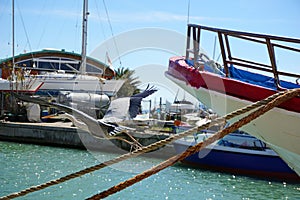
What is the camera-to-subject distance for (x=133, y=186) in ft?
41.4

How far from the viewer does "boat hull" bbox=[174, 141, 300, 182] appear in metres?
15.7

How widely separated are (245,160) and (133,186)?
5192 millimetres

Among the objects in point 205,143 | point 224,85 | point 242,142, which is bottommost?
point 242,142

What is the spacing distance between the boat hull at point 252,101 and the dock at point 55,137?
50.5 feet

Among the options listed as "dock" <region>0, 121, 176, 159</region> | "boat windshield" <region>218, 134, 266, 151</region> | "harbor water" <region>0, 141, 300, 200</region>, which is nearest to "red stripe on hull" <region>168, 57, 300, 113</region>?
"harbor water" <region>0, 141, 300, 200</region>

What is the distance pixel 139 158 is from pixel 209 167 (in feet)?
11.6

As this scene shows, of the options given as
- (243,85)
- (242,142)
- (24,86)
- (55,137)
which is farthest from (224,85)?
(24,86)

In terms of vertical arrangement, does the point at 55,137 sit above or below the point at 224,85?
below

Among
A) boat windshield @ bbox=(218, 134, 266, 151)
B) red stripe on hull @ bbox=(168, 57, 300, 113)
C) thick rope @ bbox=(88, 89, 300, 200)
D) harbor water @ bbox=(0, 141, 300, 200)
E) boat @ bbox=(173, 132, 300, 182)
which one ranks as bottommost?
harbor water @ bbox=(0, 141, 300, 200)

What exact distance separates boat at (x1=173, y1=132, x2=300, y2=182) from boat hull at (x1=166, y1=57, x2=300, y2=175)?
33.0ft

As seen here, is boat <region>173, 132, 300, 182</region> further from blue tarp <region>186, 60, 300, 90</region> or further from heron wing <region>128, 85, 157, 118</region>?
blue tarp <region>186, 60, 300, 90</region>

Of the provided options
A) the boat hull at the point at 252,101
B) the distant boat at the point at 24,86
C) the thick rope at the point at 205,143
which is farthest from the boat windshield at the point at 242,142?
the distant boat at the point at 24,86

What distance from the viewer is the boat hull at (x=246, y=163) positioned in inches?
619

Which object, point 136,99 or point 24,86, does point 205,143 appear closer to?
point 136,99
